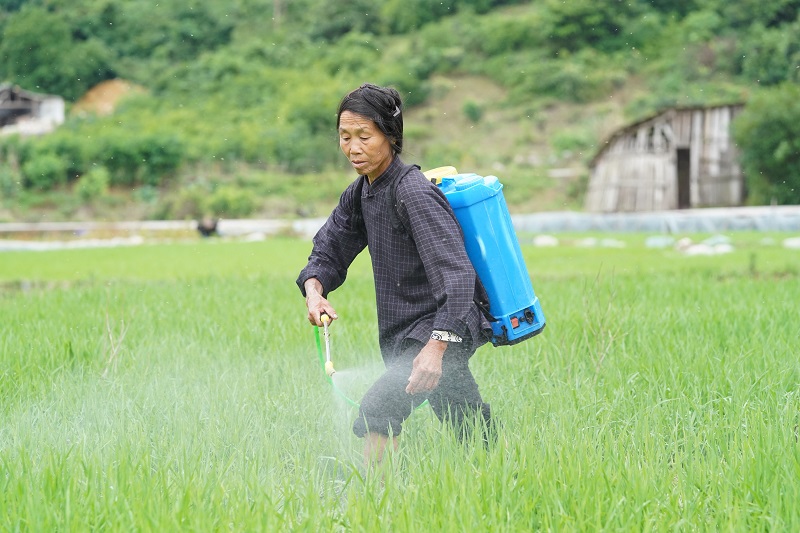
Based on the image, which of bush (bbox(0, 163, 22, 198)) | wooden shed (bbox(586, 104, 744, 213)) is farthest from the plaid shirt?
bush (bbox(0, 163, 22, 198))

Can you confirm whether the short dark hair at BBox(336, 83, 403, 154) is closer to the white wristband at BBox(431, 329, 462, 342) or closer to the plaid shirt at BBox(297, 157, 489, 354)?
the plaid shirt at BBox(297, 157, 489, 354)

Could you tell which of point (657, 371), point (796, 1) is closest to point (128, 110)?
point (796, 1)

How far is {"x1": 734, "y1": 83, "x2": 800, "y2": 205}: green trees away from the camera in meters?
16.1

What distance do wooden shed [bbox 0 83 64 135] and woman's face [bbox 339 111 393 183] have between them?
99.6ft

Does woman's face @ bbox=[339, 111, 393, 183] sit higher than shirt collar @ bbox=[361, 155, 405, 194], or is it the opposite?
woman's face @ bbox=[339, 111, 393, 183]

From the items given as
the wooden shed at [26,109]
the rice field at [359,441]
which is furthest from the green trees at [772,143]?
the wooden shed at [26,109]

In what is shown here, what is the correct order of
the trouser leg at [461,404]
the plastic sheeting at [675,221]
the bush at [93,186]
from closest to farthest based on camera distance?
the trouser leg at [461,404] < the plastic sheeting at [675,221] < the bush at [93,186]

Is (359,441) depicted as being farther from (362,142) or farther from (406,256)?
(362,142)

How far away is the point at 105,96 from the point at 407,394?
3583cm

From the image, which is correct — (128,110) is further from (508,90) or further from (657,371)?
(657,371)

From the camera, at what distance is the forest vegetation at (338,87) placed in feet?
72.1

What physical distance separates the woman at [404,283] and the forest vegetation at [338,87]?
1446 centimetres

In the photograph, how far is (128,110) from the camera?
107ft

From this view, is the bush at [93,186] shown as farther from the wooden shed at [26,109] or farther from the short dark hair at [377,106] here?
the short dark hair at [377,106]
